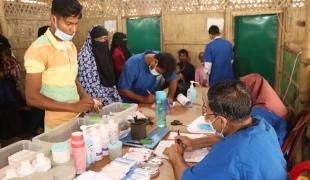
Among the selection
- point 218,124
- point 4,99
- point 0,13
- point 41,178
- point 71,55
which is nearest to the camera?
point 41,178

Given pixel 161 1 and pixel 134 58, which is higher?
pixel 161 1

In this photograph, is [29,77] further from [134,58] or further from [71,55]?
[134,58]

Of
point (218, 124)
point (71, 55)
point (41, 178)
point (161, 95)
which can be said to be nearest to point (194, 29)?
point (161, 95)

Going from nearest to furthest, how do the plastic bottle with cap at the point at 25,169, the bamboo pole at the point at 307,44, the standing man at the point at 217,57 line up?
1. the plastic bottle with cap at the point at 25,169
2. the bamboo pole at the point at 307,44
3. the standing man at the point at 217,57

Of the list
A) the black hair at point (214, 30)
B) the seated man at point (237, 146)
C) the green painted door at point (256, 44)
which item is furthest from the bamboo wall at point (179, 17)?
the seated man at point (237, 146)

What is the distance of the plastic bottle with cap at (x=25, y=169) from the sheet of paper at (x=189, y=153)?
2.24 ft

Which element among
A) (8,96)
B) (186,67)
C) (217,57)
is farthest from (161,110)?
(186,67)

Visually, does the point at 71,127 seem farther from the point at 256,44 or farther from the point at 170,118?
the point at 256,44

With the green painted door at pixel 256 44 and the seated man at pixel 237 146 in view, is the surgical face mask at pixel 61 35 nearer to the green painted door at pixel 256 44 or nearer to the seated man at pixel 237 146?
the seated man at pixel 237 146

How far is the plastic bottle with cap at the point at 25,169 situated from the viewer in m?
1.20

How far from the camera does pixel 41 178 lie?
3.94ft

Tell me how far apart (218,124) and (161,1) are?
4.46m

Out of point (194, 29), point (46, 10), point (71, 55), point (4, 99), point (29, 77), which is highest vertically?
point (46, 10)

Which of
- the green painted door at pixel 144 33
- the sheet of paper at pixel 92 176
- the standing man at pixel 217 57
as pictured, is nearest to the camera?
the sheet of paper at pixel 92 176
